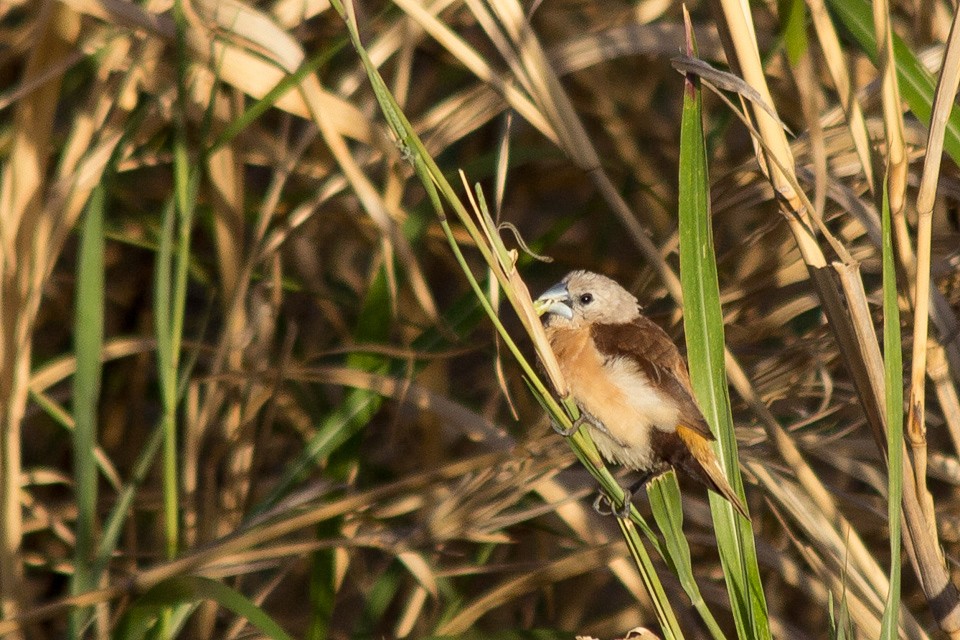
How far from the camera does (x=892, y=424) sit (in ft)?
3.97

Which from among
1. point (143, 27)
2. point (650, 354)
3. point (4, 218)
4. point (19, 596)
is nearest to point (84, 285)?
point (4, 218)

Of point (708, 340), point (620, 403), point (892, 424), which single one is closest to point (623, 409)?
point (620, 403)

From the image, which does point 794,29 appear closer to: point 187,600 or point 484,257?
point 484,257

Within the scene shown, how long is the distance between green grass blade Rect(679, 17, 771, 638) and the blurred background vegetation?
0.44ft

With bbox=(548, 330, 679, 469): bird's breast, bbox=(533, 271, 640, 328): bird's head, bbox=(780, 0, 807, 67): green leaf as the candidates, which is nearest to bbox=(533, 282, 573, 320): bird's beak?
bbox=(533, 271, 640, 328): bird's head

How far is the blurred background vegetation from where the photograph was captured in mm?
1638

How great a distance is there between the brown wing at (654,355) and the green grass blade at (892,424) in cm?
44

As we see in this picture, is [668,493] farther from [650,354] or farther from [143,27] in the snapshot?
[143,27]

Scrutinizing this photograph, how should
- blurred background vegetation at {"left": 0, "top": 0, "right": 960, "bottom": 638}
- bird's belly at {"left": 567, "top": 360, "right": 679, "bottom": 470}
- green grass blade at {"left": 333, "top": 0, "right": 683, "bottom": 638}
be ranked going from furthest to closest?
bird's belly at {"left": 567, "top": 360, "right": 679, "bottom": 470} → blurred background vegetation at {"left": 0, "top": 0, "right": 960, "bottom": 638} → green grass blade at {"left": 333, "top": 0, "right": 683, "bottom": 638}

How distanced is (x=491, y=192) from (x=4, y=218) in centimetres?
128

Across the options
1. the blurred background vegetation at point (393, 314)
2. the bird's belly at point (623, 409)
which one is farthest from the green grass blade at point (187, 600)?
the bird's belly at point (623, 409)

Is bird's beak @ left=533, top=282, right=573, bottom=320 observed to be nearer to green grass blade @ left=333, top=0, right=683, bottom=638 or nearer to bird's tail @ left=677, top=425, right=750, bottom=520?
bird's tail @ left=677, top=425, right=750, bottom=520

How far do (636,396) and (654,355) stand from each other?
0.08 metres

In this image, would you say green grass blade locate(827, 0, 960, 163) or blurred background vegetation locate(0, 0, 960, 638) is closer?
green grass blade locate(827, 0, 960, 163)
